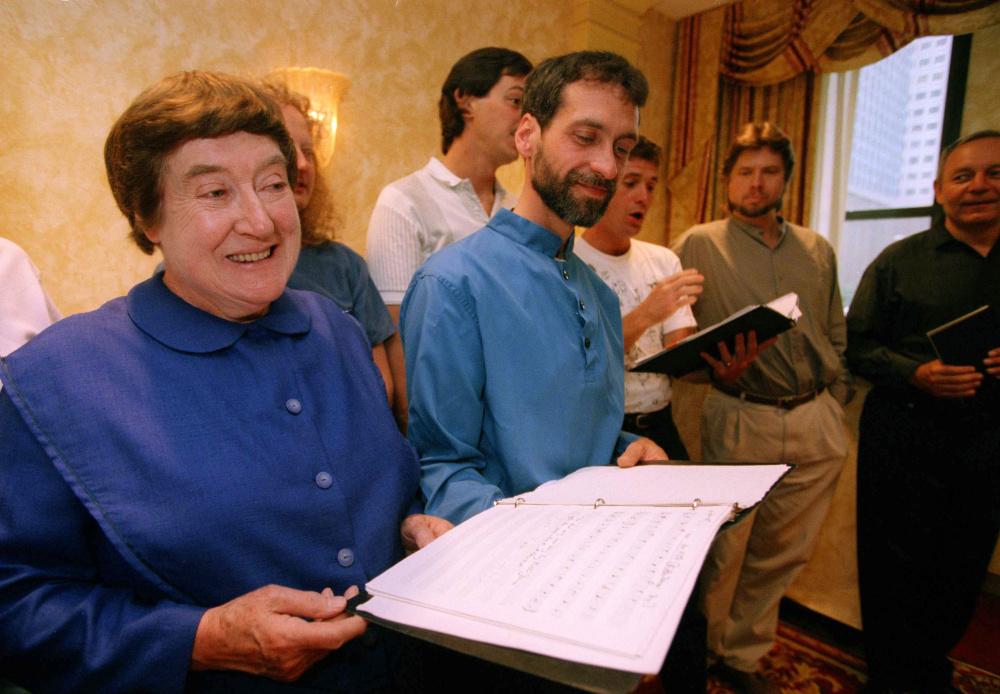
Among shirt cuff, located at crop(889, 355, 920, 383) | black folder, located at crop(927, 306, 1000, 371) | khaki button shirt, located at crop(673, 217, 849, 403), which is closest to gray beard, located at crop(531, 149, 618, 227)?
khaki button shirt, located at crop(673, 217, 849, 403)

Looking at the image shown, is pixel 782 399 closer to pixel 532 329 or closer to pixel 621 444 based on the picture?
pixel 621 444

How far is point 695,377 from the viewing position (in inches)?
99.3

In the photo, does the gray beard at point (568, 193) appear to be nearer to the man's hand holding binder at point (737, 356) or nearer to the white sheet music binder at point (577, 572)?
the white sheet music binder at point (577, 572)

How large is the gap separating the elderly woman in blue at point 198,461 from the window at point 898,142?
12.1ft

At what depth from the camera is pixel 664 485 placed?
0.92 m

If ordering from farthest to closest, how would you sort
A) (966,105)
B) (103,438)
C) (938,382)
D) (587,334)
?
1. (966,105)
2. (938,382)
3. (587,334)
4. (103,438)

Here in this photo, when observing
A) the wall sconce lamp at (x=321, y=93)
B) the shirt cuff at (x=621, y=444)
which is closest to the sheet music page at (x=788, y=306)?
the shirt cuff at (x=621, y=444)

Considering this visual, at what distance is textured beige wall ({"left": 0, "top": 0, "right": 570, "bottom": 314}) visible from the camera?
1.42 m

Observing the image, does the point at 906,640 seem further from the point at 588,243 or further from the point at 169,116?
the point at 169,116

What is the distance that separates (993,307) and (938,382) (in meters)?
0.37

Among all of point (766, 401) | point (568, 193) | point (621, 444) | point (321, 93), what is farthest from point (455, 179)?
point (766, 401)

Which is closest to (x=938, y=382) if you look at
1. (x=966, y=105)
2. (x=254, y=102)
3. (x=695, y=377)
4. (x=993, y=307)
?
(x=993, y=307)

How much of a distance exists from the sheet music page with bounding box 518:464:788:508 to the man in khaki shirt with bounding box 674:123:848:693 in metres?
1.48

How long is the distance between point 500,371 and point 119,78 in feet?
4.53
